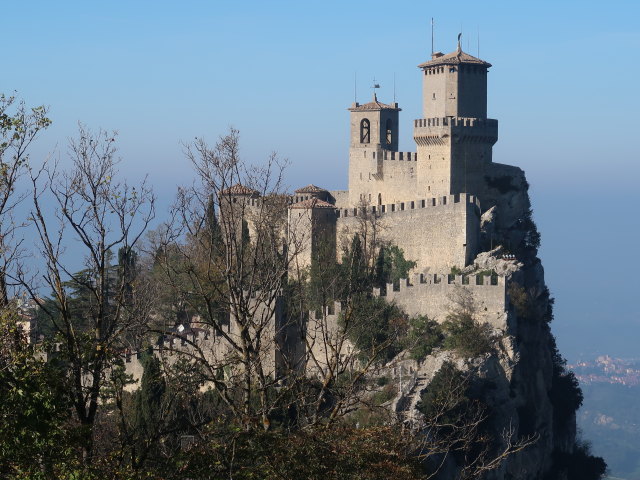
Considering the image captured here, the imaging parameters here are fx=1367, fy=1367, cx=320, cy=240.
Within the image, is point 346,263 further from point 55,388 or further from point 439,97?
point 55,388

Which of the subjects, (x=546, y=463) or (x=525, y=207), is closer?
(x=546, y=463)

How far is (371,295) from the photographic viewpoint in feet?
161

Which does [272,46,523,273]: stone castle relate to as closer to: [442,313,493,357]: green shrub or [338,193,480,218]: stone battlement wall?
[338,193,480,218]: stone battlement wall

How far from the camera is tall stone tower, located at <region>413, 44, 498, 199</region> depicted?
2101 inches

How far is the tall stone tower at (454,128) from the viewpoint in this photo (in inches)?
2101

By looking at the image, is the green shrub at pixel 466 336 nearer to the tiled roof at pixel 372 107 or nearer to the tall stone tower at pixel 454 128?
the tall stone tower at pixel 454 128

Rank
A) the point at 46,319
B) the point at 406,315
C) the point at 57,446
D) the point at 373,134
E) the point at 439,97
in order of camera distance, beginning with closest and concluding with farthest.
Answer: the point at 57,446 < the point at 406,315 < the point at 46,319 < the point at 439,97 < the point at 373,134

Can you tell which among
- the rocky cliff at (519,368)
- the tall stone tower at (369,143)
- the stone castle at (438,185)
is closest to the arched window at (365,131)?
the tall stone tower at (369,143)

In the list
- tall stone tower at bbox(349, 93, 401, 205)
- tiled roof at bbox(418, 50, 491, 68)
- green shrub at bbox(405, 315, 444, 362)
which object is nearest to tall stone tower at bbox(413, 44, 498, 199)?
tiled roof at bbox(418, 50, 491, 68)

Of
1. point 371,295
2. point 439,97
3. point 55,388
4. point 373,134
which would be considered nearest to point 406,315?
point 371,295

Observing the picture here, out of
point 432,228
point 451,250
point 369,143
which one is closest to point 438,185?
point 432,228

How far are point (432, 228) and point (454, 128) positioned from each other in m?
5.10

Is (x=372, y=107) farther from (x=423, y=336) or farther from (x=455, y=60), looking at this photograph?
(x=423, y=336)

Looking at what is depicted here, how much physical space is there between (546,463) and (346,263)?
10497mm
